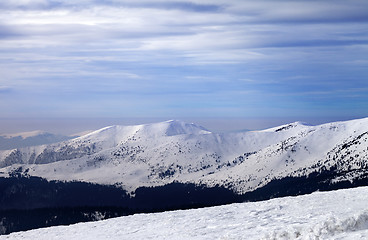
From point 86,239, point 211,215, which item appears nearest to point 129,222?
point 86,239

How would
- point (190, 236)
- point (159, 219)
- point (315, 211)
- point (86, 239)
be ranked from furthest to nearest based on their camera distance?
1. point (159, 219)
2. point (86, 239)
3. point (315, 211)
4. point (190, 236)

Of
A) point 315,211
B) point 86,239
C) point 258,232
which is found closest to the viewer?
point 258,232

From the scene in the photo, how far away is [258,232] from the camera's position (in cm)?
3116

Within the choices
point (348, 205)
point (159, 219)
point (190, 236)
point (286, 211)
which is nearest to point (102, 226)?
point (159, 219)

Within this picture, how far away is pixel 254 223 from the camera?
116 feet

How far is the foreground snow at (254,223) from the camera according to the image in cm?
2844

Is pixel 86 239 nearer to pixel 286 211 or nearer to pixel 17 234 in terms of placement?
pixel 17 234

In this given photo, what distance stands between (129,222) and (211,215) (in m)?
8.93

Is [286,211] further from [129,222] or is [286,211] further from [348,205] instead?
[129,222]

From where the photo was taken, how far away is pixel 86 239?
39.9m

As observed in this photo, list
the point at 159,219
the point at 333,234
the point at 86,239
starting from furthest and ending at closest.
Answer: the point at 159,219, the point at 86,239, the point at 333,234

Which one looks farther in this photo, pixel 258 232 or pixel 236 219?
pixel 236 219

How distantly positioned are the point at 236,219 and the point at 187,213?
8315 mm

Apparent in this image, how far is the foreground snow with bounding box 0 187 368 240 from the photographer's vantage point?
28.4 metres
